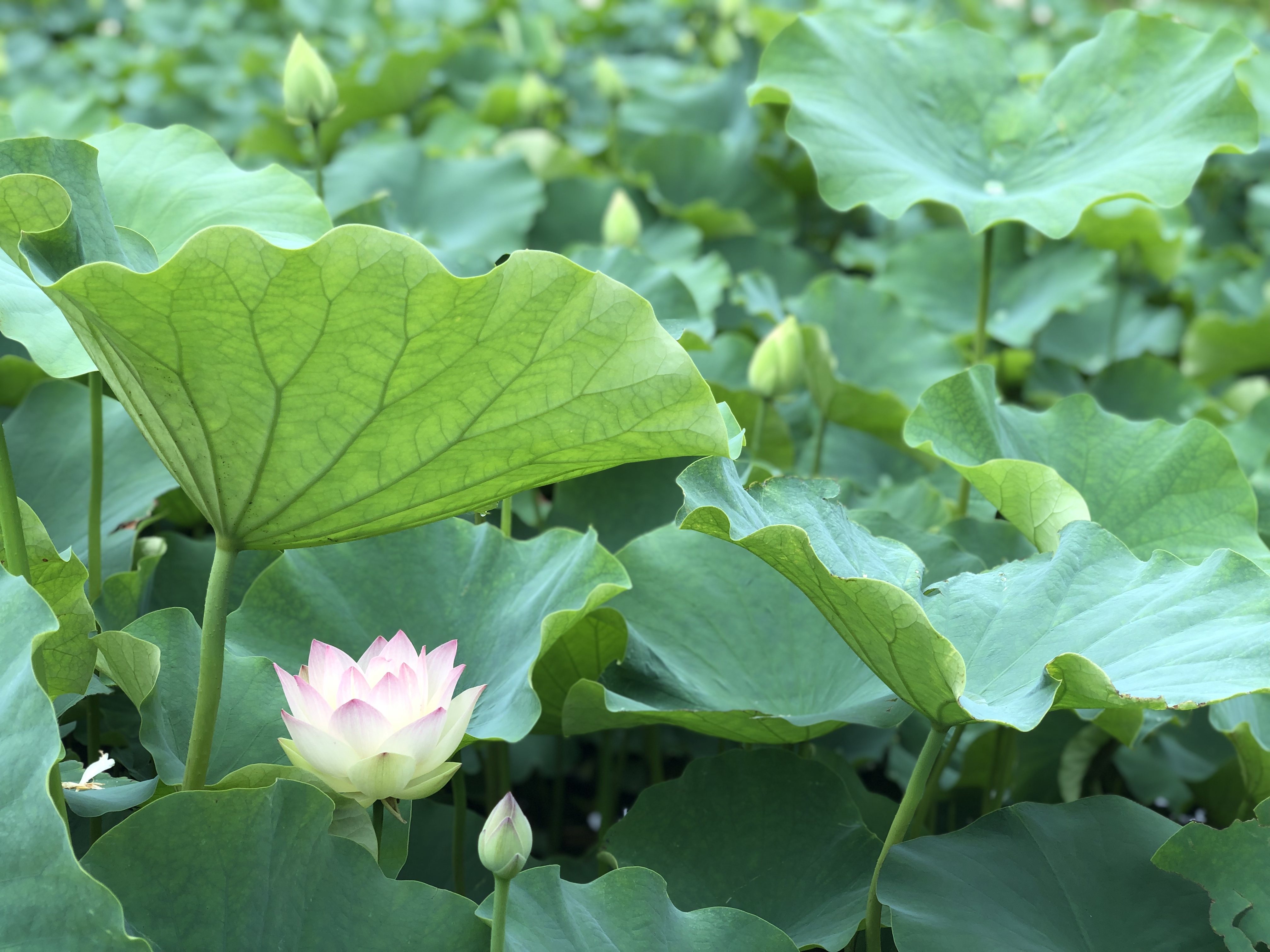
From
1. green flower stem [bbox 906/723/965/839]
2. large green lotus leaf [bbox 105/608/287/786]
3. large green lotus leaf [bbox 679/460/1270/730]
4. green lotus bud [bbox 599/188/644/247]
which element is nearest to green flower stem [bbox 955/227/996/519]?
green flower stem [bbox 906/723/965/839]

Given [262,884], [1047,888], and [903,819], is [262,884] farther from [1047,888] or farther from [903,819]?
[1047,888]

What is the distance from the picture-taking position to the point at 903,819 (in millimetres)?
751

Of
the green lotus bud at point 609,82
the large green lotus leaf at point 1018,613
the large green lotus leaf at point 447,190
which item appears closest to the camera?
the large green lotus leaf at point 1018,613

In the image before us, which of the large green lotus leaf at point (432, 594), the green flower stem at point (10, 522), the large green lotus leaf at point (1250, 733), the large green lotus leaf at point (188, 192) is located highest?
the large green lotus leaf at point (188, 192)

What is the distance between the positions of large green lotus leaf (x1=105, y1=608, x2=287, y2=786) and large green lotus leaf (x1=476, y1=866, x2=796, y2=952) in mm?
217

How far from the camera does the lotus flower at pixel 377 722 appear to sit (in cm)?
67

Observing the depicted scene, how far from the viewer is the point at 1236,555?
2.49 ft

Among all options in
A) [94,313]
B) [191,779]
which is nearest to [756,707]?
[191,779]

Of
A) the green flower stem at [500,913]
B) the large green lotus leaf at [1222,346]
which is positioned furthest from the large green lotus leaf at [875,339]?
the green flower stem at [500,913]

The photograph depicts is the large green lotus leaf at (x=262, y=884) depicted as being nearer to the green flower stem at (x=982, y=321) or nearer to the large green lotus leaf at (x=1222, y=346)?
the green flower stem at (x=982, y=321)

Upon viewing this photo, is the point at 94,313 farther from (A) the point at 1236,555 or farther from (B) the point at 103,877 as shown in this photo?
(A) the point at 1236,555

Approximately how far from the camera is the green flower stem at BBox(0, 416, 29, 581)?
70 centimetres

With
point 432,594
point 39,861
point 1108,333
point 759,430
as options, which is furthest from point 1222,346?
point 39,861

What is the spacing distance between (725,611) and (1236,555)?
41 centimetres
